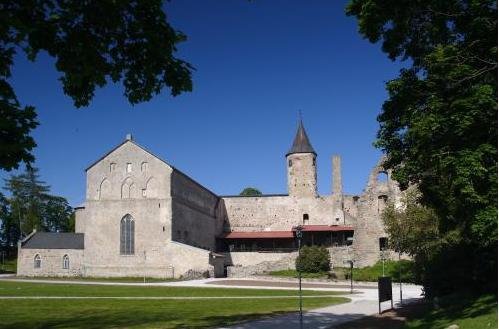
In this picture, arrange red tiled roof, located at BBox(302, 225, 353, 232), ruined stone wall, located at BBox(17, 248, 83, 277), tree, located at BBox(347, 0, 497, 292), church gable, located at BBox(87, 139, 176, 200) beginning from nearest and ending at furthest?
tree, located at BBox(347, 0, 497, 292), ruined stone wall, located at BBox(17, 248, 83, 277), church gable, located at BBox(87, 139, 176, 200), red tiled roof, located at BBox(302, 225, 353, 232)

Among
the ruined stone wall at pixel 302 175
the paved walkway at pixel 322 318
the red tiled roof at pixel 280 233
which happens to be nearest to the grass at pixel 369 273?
the red tiled roof at pixel 280 233

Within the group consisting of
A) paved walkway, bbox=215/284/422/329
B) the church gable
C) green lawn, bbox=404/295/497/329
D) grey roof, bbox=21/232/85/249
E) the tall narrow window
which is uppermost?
the church gable

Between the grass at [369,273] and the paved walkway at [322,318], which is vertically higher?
the paved walkway at [322,318]

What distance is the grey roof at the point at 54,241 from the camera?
54906 mm

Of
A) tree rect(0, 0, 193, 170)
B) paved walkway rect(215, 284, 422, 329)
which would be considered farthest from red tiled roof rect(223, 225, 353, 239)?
tree rect(0, 0, 193, 170)

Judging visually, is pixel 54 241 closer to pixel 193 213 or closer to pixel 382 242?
pixel 193 213

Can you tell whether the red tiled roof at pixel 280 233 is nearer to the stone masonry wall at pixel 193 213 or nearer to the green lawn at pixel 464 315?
the stone masonry wall at pixel 193 213

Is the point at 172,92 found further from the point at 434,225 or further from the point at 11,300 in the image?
the point at 434,225

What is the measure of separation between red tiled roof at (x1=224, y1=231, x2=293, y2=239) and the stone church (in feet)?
0.39

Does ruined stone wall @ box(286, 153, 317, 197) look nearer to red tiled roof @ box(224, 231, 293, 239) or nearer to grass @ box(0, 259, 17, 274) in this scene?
red tiled roof @ box(224, 231, 293, 239)

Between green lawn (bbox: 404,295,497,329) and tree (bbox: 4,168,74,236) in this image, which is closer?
green lawn (bbox: 404,295,497,329)

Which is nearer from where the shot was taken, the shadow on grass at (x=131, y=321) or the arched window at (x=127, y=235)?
the shadow on grass at (x=131, y=321)

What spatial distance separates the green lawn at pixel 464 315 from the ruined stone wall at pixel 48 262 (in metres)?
42.6

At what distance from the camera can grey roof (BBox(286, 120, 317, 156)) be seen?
67.9m
